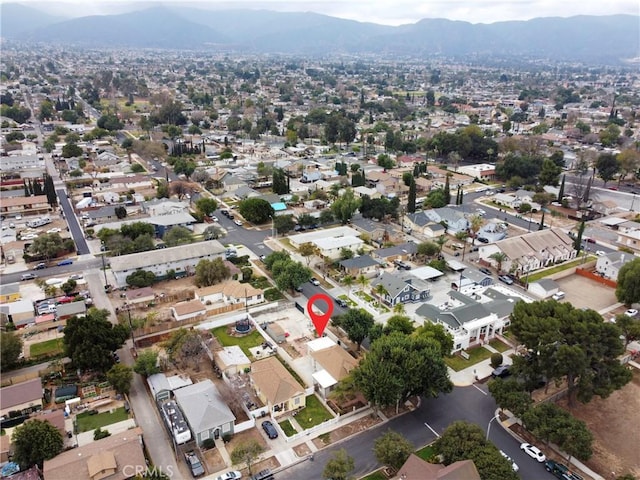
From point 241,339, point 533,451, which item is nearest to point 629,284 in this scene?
point 533,451

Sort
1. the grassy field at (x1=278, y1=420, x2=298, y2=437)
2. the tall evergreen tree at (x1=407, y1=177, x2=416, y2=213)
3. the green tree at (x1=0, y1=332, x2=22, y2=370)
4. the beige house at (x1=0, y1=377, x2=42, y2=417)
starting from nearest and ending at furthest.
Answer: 1. the grassy field at (x1=278, y1=420, x2=298, y2=437)
2. the beige house at (x1=0, y1=377, x2=42, y2=417)
3. the green tree at (x1=0, y1=332, x2=22, y2=370)
4. the tall evergreen tree at (x1=407, y1=177, x2=416, y2=213)

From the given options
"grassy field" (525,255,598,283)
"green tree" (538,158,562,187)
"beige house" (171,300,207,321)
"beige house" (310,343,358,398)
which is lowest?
"grassy field" (525,255,598,283)

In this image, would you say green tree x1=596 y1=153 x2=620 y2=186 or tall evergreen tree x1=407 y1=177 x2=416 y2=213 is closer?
tall evergreen tree x1=407 y1=177 x2=416 y2=213

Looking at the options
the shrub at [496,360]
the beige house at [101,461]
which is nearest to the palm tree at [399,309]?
the shrub at [496,360]

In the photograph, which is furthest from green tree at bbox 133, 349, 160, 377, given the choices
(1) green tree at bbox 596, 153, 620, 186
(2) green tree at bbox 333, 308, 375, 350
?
(1) green tree at bbox 596, 153, 620, 186

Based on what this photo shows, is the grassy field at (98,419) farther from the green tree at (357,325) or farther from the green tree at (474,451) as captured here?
the green tree at (474,451)

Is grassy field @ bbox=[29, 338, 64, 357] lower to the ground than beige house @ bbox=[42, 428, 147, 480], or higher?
lower

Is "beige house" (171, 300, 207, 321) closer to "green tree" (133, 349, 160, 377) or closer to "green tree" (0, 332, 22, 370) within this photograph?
"green tree" (133, 349, 160, 377)

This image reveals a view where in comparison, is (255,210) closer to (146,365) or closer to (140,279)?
(140,279)
